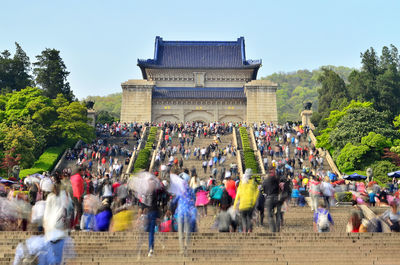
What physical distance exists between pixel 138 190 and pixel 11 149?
89.8 ft

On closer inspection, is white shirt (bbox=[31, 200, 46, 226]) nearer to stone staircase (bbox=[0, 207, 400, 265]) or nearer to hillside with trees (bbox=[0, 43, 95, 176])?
stone staircase (bbox=[0, 207, 400, 265])

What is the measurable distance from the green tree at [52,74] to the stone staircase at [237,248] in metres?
A: 42.3

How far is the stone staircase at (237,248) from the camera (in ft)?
37.5

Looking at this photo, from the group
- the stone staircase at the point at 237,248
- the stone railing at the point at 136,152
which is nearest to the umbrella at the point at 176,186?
the stone staircase at the point at 237,248

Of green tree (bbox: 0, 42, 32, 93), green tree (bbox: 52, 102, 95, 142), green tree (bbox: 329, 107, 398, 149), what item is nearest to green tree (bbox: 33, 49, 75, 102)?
green tree (bbox: 0, 42, 32, 93)

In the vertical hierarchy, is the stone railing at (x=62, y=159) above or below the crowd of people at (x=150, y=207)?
above

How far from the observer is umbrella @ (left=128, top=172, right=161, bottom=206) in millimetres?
10984

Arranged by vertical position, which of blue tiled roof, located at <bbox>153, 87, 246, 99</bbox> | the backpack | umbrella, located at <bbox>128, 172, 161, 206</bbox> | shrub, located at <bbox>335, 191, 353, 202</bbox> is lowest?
the backpack

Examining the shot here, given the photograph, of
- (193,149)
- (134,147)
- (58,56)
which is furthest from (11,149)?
(58,56)

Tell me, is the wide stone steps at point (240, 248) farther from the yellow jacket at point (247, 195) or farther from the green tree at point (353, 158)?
the green tree at point (353, 158)

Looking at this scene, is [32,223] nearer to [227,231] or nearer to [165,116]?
[227,231]

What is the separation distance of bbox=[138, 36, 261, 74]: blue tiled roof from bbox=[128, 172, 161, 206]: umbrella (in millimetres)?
50841

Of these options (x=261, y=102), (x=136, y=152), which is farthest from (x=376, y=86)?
(x=136, y=152)

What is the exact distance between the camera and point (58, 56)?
177 feet
